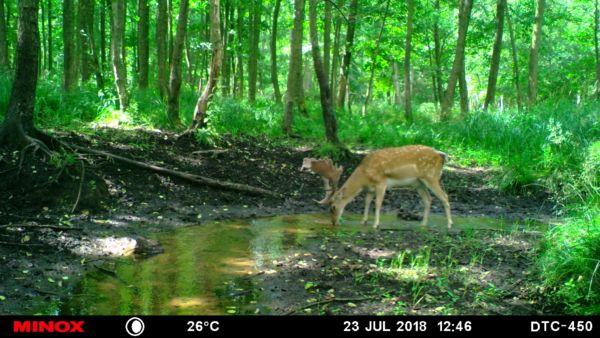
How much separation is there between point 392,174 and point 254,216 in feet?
7.92

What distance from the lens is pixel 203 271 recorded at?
266 inches

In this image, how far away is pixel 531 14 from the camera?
26828 millimetres

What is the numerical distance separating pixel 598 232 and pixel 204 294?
12.7 ft

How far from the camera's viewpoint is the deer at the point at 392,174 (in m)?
9.85

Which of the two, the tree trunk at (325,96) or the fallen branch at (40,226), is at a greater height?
the tree trunk at (325,96)

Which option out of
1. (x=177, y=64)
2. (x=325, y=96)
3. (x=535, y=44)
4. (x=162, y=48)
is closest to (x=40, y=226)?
(x=177, y=64)

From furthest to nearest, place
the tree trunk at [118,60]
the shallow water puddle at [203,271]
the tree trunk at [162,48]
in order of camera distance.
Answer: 1. the tree trunk at [162,48]
2. the tree trunk at [118,60]
3. the shallow water puddle at [203,271]

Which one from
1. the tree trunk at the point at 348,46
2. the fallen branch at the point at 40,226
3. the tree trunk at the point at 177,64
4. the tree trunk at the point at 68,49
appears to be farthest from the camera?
the tree trunk at the point at 348,46

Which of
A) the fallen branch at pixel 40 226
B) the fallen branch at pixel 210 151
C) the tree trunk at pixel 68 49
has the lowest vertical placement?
the fallen branch at pixel 40 226

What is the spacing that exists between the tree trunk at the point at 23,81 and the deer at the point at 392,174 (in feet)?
16.6
